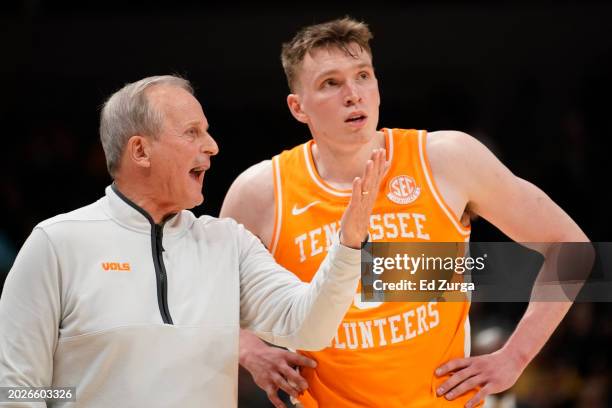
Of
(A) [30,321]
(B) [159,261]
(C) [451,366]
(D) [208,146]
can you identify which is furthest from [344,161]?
(A) [30,321]

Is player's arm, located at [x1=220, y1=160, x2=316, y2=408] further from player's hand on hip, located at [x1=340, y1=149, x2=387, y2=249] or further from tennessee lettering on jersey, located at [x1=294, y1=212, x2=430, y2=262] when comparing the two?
player's hand on hip, located at [x1=340, y1=149, x2=387, y2=249]

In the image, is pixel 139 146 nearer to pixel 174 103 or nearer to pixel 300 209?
pixel 174 103

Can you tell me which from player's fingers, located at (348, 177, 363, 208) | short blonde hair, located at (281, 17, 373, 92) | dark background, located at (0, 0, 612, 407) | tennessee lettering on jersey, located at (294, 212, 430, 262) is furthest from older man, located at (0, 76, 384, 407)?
dark background, located at (0, 0, 612, 407)

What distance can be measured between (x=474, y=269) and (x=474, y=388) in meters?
0.47

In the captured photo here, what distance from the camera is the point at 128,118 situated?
286 cm

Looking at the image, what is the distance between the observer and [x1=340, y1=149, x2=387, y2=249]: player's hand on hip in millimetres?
2562

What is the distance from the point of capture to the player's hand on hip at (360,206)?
256cm

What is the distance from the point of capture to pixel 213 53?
852cm

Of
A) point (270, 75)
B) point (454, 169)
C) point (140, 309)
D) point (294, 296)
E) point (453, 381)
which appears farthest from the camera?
point (270, 75)

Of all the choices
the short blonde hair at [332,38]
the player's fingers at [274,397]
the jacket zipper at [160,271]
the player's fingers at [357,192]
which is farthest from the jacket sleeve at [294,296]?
the short blonde hair at [332,38]

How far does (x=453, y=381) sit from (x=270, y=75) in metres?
5.71

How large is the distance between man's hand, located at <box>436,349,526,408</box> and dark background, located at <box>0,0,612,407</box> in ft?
14.5

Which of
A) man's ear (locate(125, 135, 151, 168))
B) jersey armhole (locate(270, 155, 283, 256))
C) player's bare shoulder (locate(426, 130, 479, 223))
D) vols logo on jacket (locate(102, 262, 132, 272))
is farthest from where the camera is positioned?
jersey armhole (locate(270, 155, 283, 256))

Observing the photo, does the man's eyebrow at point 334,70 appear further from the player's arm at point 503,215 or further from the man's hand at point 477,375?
the man's hand at point 477,375
